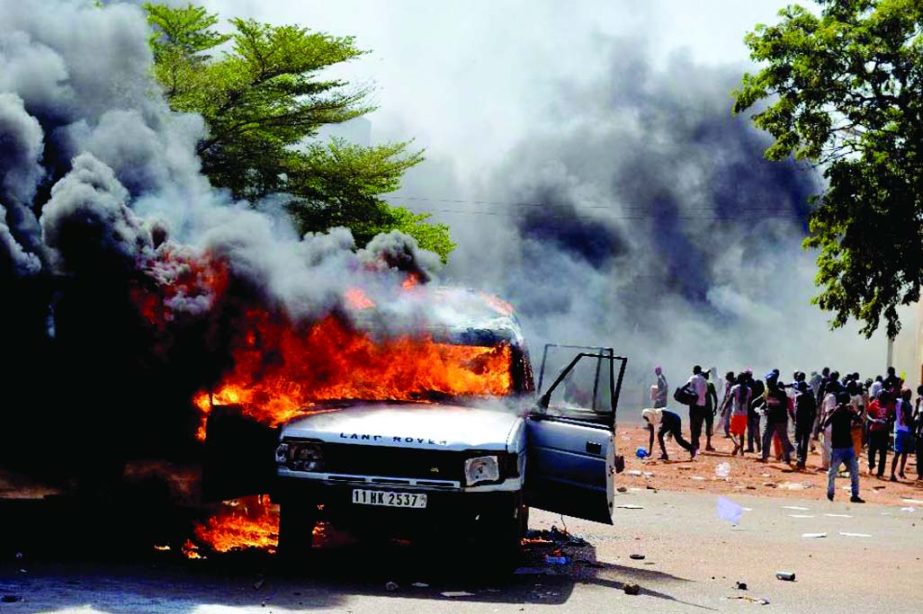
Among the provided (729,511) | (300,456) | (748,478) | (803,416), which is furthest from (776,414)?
(300,456)

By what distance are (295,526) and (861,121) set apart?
56.8 feet

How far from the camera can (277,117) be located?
23312 mm

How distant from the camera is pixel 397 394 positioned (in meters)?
9.56

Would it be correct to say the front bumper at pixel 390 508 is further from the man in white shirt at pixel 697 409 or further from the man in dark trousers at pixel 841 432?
the man in white shirt at pixel 697 409

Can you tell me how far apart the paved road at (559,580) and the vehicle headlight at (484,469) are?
75 cm

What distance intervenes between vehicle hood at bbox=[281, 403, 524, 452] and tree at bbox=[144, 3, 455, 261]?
14.2m

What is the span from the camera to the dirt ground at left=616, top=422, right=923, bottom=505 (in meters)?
17.5

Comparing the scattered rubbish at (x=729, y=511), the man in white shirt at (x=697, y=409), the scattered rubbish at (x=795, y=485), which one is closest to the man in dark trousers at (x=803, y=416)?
the man in white shirt at (x=697, y=409)

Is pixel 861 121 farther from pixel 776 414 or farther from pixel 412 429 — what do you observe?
pixel 412 429

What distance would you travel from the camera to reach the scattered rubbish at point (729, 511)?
45.7 ft

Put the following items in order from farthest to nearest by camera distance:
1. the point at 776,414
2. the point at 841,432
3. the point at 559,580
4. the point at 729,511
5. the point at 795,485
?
the point at 776,414, the point at 795,485, the point at 841,432, the point at 729,511, the point at 559,580

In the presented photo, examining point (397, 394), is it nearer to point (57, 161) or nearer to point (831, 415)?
point (57, 161)

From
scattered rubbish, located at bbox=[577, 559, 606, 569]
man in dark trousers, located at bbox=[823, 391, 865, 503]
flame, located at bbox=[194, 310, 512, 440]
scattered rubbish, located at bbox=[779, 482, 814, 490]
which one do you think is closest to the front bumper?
flame, located at bbox=[194, 310, 512, 440]

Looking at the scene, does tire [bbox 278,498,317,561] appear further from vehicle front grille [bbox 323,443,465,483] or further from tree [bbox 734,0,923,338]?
tree [bbox 734,0,923,338]
